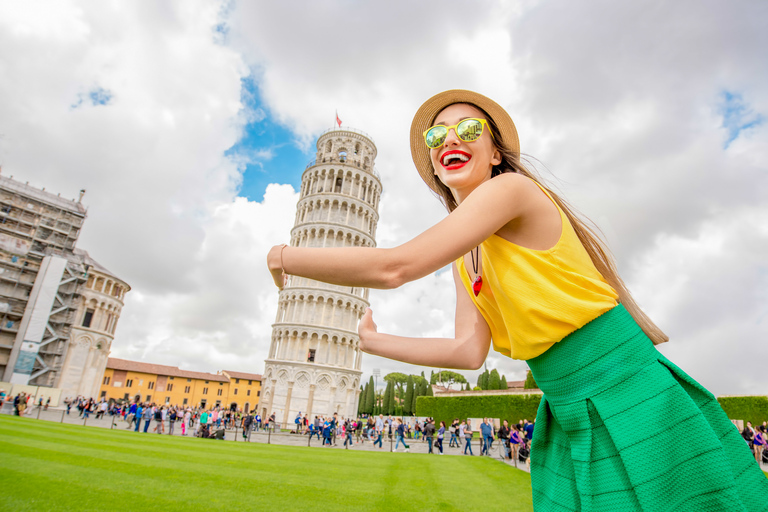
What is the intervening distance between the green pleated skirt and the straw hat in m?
0.95

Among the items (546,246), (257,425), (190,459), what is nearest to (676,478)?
(546,246)

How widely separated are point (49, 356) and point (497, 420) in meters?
52.8

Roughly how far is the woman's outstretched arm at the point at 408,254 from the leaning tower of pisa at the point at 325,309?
134 ft

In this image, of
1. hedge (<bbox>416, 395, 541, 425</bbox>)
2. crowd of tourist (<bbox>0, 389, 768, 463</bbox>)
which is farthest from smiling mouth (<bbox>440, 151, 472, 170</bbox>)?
hedge (<bbox>416, 395, 541, 425</bbox>)

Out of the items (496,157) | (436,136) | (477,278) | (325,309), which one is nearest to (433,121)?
(436,136)

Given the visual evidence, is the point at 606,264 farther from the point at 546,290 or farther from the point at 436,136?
the point at 436,136

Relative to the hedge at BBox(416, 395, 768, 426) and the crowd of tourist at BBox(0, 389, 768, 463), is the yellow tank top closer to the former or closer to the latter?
the crowd of tourist at BBox(0, 389, 768, 463)

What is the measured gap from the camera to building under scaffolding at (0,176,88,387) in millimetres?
44688

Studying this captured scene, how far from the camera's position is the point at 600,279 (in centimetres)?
140

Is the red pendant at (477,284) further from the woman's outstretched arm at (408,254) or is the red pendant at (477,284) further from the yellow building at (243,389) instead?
the yellow building at (243,389)

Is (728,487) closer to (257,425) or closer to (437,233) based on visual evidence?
(437,233)

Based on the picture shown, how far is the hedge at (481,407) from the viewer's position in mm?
33781

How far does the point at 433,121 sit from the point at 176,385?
8912 cm

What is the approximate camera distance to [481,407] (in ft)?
123
